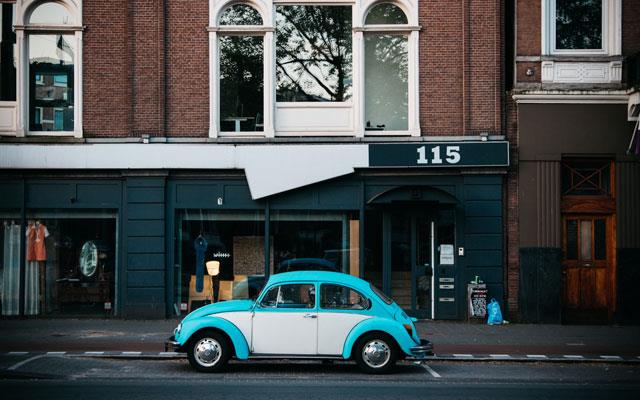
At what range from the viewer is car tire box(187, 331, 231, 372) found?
1321 centimetres

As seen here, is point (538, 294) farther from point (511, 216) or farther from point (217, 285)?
point (217, 285)

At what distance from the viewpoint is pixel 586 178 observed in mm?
20516

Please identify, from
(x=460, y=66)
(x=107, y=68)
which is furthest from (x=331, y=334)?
(x=107, y=68)

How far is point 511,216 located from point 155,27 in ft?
31.6

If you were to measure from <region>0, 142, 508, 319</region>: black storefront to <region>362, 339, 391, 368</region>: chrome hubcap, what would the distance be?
22.7 feet

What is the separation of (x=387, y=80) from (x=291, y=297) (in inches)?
343

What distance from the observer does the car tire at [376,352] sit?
521 inches

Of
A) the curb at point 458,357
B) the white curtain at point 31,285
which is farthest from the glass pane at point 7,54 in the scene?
the curb at point 458,357

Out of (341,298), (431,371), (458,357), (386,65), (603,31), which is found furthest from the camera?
(386,65)

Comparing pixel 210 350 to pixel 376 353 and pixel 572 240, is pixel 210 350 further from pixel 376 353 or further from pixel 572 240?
pixel 572 240

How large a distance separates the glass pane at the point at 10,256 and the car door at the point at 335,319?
9975mm

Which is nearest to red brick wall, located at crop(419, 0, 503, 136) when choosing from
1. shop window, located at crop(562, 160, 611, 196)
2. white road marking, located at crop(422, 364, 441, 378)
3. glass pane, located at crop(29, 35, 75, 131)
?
shop window, located at crop(562, 160, 611, 196)

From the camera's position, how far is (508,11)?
20.5 m

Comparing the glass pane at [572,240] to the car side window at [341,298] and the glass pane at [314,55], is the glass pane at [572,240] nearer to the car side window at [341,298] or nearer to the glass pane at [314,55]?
the glass pane at [314,55]
